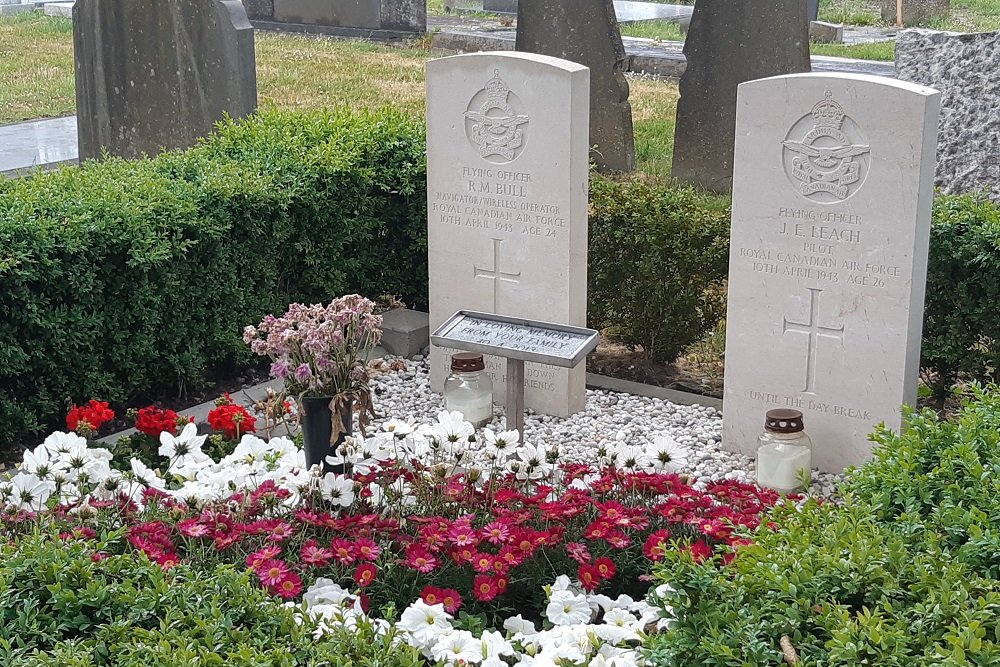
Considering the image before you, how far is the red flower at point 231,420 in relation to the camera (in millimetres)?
4758

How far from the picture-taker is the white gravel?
5.10 m

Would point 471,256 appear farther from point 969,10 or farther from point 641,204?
point 969,10

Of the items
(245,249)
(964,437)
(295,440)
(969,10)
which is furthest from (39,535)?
(969,10)

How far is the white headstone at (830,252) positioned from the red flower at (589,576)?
1.88 meters

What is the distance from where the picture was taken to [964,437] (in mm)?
3078

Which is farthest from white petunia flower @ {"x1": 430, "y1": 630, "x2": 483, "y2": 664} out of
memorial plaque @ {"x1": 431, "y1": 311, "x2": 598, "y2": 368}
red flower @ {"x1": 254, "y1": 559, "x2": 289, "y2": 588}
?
memorial plaque @ {"x1": 431, "y1": 311, "x2": 598, "y2": 368}

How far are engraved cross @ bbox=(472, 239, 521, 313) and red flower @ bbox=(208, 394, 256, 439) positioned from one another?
4.54 ft

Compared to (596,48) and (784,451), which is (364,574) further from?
(596,48)

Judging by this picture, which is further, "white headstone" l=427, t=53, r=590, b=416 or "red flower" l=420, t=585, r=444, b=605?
"white headstone" l=427, t=53, r=590, b=416

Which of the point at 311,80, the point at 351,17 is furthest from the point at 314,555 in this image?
the point at 351,17

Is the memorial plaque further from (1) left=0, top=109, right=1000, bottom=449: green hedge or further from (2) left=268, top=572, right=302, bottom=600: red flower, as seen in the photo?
(2) left=268, top=572, right=302, bottom=600: red flower

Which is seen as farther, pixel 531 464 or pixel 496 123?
pixel 496 123

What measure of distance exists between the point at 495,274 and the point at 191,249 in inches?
55.3

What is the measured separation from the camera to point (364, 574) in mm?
3287
